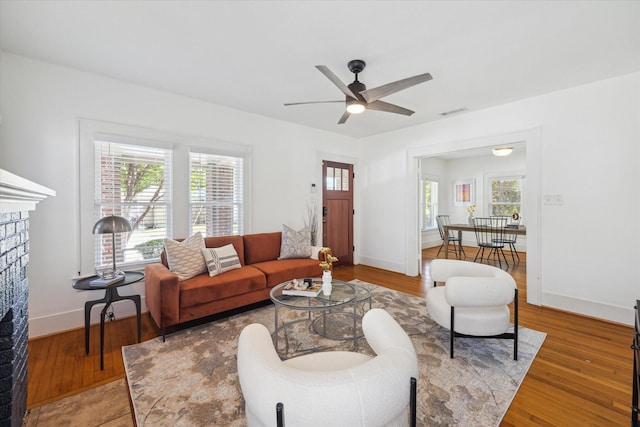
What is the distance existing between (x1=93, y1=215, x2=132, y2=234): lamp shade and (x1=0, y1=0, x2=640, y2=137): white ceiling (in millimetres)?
1561

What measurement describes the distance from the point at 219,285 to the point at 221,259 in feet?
1.33

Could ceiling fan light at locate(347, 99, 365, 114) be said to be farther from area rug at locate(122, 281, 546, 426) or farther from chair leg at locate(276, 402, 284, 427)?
chair leg at locate(276, 402, 284, 427)

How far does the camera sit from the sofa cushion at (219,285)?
2.65m

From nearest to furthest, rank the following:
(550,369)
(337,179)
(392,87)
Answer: (550,369) < (392,87) < (337,179)

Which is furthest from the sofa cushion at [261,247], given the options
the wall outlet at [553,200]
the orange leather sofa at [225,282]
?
the wall outlet at [553,200]

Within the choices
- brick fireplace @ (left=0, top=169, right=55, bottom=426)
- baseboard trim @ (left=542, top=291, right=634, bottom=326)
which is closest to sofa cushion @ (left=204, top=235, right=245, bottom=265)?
brick fireplace @ (left=0, top=169, right=55, bottom=426)

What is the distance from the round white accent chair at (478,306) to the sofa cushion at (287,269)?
1619 millimetres

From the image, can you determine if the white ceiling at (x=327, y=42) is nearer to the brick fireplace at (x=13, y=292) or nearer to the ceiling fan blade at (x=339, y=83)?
the ceiling fan blade at (x=339, y=83)

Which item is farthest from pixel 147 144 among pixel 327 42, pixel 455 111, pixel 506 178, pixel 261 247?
pixel 506 178

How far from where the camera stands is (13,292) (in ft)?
4.38

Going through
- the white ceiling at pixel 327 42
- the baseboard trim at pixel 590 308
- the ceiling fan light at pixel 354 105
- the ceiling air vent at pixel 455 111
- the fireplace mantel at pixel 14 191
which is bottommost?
the baseboard trim at pixel 590 308

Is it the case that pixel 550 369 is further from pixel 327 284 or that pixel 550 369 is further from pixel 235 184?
pixel 235 184

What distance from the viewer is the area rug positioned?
1664 millimetres

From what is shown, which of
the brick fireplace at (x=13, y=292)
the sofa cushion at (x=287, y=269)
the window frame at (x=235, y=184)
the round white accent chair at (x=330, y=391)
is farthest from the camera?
the window frame at (x=235, y=184)
